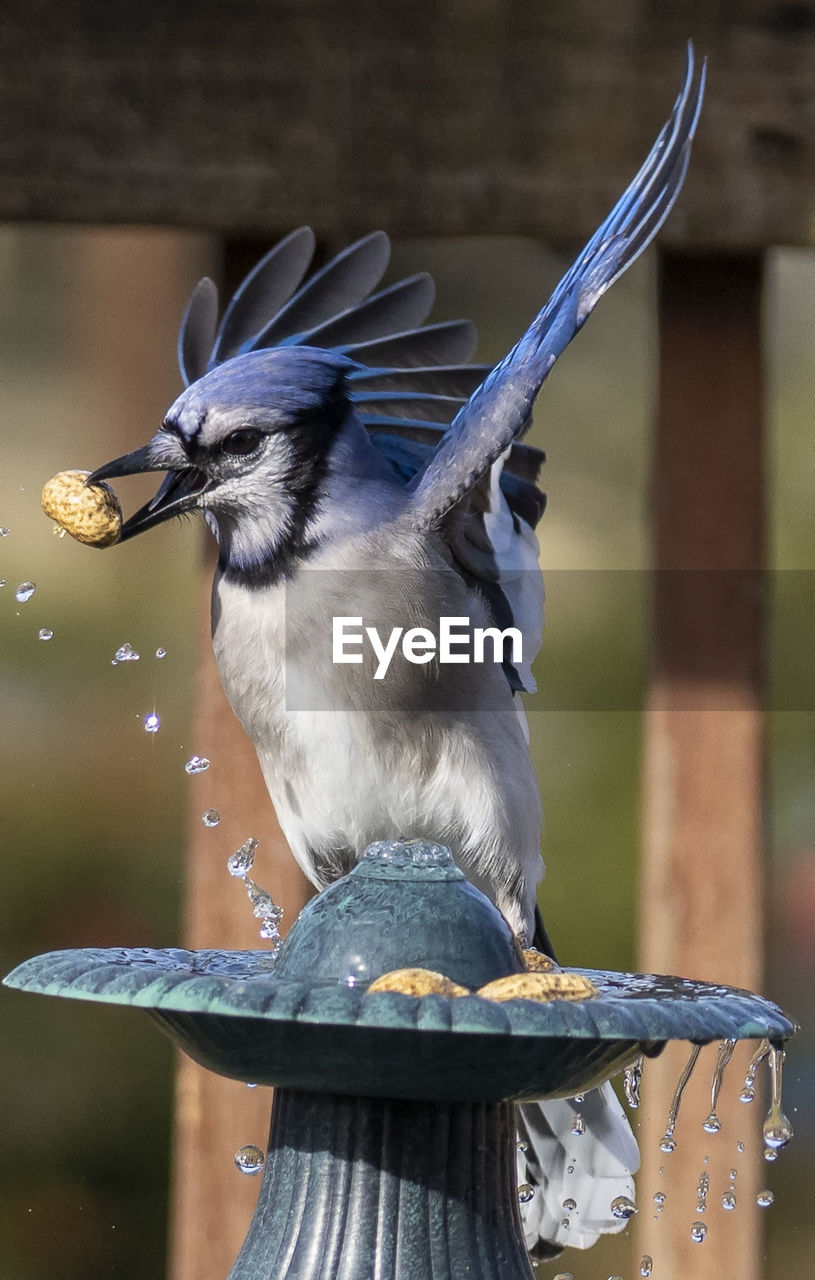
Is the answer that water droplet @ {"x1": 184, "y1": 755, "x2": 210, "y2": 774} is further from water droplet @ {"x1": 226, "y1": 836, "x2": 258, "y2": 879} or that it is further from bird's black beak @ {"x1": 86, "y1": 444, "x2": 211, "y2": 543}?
bird's black beak @ {"x1": 86, "y1": 444, "x2": 211, "y2": 543}

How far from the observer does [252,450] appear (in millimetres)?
1847

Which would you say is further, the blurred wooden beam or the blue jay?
the blurred wooden beam

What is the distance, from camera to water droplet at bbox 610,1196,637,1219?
1.96m

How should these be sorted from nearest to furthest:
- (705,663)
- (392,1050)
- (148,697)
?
(392,1050) → (705,663) → (148,697)

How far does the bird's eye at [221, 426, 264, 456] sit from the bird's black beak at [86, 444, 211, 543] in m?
0.05

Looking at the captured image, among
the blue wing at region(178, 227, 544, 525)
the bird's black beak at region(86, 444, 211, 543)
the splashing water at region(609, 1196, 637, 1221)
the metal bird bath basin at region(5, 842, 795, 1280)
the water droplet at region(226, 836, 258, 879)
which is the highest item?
the blue wing at region(178, 227, 544, 525)

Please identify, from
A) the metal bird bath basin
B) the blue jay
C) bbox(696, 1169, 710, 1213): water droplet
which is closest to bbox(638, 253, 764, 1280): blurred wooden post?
bbox(696, 1169, 710, 1213): water droplet

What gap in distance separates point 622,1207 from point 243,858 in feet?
2.17

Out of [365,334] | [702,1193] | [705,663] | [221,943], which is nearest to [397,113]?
[365,334]

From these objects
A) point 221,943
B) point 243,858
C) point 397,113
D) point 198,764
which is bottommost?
point 221,943

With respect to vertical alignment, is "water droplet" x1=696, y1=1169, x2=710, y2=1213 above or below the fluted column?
below

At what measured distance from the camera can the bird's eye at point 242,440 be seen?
5.99 feet

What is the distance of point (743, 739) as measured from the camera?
7.68ft

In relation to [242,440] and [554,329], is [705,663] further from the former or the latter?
[242,440]
